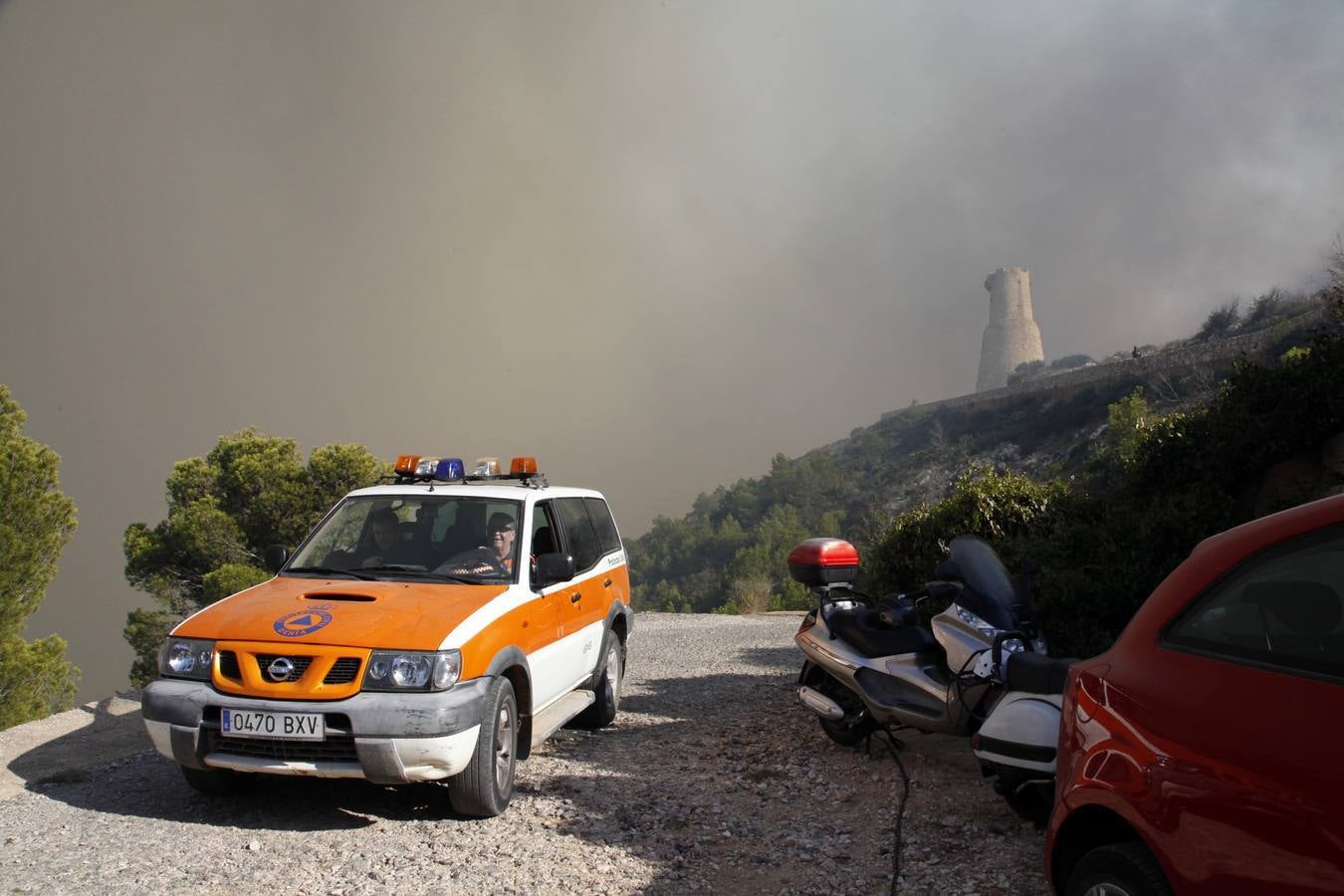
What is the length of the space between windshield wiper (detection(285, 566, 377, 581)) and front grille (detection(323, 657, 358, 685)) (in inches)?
44.4

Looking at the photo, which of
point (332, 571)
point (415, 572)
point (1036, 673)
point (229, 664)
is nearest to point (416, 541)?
point (415, 572)

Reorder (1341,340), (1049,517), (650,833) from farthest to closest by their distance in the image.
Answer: (1049,517), (1341,340), (650,833)

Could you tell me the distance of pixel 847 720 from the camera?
6324 millimetres

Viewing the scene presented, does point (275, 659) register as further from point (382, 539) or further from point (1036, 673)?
point (1036, 673)

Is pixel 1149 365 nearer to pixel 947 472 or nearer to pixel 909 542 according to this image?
pixel 947 472

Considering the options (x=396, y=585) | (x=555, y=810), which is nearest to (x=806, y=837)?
(x=555, y=810)

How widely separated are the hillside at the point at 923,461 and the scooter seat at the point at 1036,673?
19102mm

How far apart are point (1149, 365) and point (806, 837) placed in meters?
43.8

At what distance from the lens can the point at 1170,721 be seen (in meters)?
2.53

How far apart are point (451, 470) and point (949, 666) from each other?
3.63 m

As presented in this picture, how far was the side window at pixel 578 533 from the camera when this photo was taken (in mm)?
6848

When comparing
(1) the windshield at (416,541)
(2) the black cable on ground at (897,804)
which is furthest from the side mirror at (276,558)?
(2) the black cable on ground at (897,804)

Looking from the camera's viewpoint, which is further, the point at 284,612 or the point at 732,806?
the point at 732,806

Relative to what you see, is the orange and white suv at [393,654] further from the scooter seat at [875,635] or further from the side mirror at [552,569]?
the scooter seat at [875,635]
